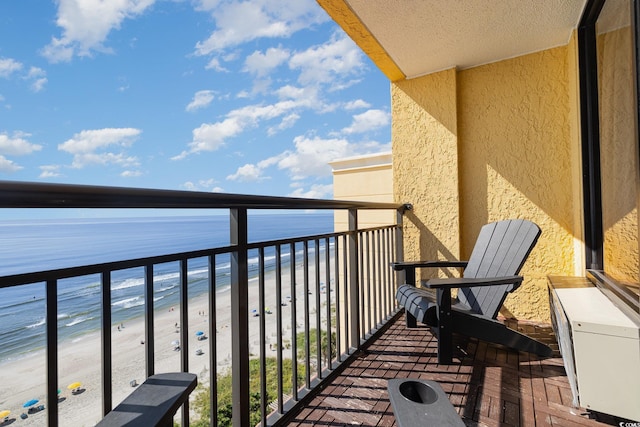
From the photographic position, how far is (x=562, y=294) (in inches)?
79.2

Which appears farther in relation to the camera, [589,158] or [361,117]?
[361,117]

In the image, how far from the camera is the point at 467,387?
1916mm

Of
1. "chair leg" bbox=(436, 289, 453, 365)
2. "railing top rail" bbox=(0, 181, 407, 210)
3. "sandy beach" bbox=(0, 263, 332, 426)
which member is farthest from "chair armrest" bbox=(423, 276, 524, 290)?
"sandy beach" bbox=(0, 263, 332, 426)

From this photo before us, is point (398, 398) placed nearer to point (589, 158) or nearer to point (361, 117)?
point (589, 158)

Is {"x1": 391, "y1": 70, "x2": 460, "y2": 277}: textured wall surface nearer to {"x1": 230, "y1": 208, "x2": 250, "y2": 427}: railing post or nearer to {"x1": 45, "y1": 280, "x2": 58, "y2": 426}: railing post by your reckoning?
{"x1": 230, "y1": 208, "x2": 250, "y2": 427}: railing post

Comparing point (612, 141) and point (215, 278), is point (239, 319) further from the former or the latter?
point (612, 141)

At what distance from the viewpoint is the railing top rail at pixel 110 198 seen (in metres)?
0.62

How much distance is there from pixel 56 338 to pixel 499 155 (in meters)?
3.56

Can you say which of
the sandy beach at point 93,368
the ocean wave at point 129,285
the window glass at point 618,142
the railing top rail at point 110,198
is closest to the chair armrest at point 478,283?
the window glass at point 618,142

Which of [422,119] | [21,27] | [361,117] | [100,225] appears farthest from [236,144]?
[422,119]

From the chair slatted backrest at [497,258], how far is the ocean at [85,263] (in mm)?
1442

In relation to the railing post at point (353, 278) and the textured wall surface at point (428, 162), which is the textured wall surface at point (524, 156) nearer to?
the textured wall surface at point (428, 162)

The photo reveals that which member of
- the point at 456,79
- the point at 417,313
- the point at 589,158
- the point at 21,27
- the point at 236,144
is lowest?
the point at 417,313

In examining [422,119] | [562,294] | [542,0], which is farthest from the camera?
[422,119]
